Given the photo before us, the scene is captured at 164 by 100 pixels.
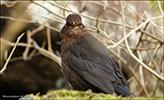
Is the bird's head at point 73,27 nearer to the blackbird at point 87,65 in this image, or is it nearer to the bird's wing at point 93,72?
the blackbird at point 87,65

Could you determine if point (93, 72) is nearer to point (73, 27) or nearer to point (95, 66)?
point (95, 66)

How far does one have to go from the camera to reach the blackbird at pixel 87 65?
2.67 m

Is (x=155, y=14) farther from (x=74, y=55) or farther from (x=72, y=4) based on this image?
(x=74, y=55)

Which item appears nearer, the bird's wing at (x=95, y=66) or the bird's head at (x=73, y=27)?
the bird's wing at (x=95, y=66)

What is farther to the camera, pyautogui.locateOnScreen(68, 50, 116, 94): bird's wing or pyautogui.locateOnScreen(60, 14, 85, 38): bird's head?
pyautogui.locateOnScreen(60, 14, 85, 38): bird's head

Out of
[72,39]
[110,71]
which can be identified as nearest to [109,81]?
[110,71]

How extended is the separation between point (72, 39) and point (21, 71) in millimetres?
3584

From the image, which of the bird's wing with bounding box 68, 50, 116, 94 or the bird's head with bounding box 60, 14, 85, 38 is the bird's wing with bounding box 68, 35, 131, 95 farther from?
the bird's head with bounding box 60, 14, 85, 38

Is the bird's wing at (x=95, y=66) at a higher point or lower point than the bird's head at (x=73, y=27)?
lower

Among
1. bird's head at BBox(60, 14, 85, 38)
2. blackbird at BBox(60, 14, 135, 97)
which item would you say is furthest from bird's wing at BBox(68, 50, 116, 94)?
bird's head at BBox(60, 14, 85, 38)

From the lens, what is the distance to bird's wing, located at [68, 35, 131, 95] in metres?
2.64

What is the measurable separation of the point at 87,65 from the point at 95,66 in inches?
4.3

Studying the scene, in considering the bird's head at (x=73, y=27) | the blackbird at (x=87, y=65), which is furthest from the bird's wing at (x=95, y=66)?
the bird's head at (x=73, y=27)

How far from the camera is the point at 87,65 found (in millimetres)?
2752
